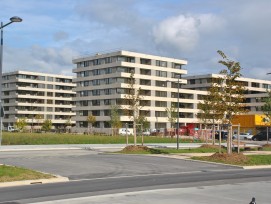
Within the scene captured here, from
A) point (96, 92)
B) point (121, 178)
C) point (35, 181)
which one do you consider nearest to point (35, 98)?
point (96, 92)

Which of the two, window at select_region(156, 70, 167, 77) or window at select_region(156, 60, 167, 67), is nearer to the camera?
window at select_region(156, 70, 167, 77)

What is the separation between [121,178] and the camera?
705 inches

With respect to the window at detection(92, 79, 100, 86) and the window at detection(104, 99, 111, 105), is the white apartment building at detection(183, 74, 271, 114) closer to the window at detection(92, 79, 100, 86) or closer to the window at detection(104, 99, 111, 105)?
the window at detection(92, 79, 100, 86)

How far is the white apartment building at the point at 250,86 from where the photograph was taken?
12682 cm

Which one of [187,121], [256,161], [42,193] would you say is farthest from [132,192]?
[187,121]

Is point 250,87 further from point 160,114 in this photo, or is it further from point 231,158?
point 231,158

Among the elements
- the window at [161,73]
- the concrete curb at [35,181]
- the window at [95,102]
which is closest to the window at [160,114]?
the window at [161,73]

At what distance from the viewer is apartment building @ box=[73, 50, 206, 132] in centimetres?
10394

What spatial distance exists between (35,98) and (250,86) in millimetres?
68414

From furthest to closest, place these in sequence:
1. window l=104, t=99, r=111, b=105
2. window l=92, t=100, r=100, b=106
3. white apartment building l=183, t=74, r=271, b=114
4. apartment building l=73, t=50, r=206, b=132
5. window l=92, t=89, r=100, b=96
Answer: white apartment building l=183, t=74, r=271, b=114
window l=92, t=89, r=100, b=96
window l=92, t=100, r=100, b=106
window l=104, t=99, r=111, b=105
apartment building l=73, t=50, r=206, b=132

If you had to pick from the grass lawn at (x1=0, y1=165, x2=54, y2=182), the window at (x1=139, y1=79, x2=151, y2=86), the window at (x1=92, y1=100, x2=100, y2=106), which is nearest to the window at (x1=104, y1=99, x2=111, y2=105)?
the window at (x1=92, y1=100, x2=100, y2=106)

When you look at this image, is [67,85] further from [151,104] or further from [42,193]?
[42,193]

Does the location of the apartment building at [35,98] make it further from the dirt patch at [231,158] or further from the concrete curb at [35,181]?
the concrete curb at [35,181]

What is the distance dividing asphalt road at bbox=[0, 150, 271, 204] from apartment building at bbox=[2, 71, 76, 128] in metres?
109
